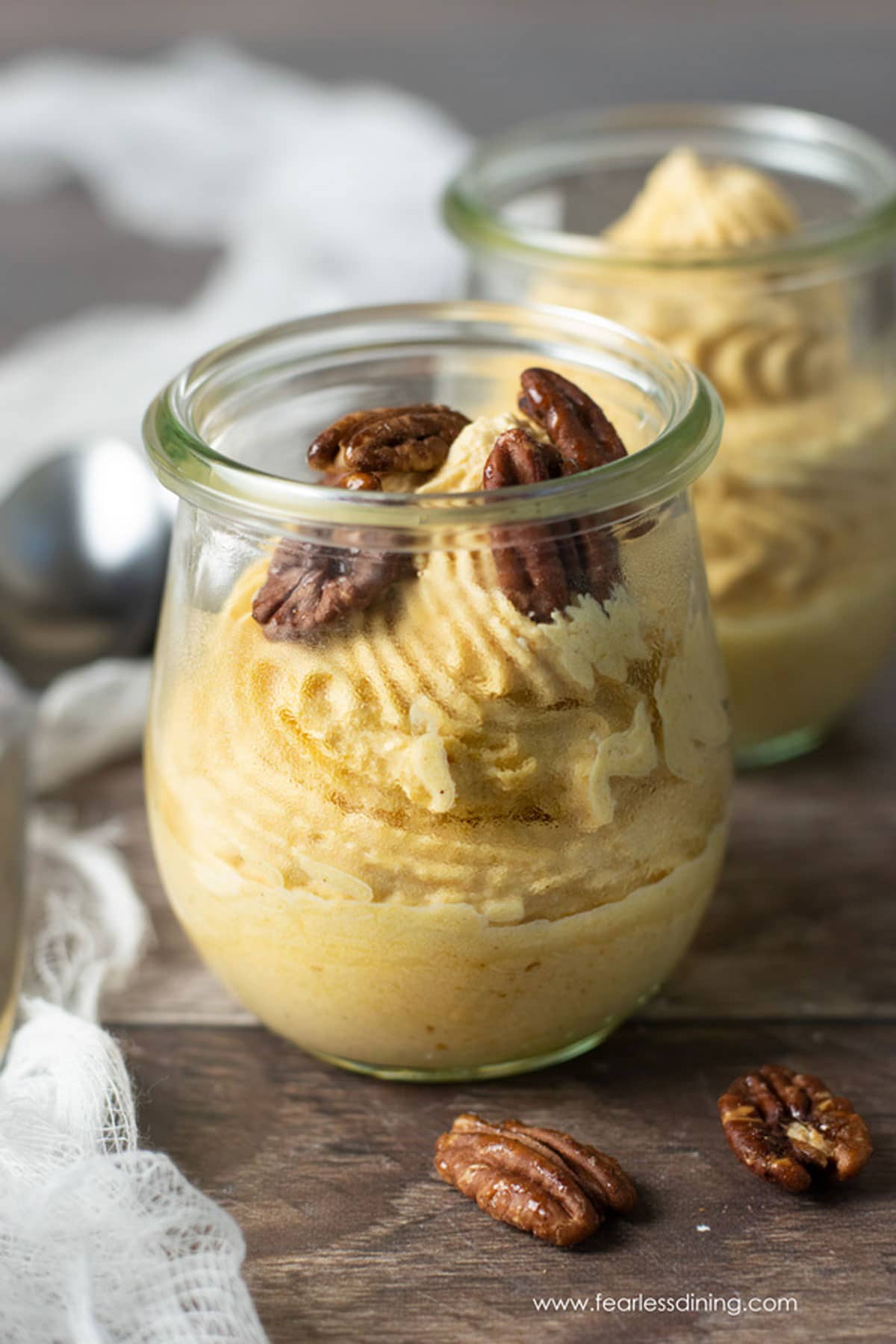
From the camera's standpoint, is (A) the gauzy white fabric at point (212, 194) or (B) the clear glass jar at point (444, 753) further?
(A) the gauzy white fabric at point (212, 194)

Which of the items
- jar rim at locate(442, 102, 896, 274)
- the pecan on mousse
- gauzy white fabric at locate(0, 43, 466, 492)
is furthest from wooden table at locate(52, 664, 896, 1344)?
gauzy white fabric at locate(0, 43, 466, 492)

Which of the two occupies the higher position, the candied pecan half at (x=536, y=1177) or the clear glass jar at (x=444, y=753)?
the clear glass jar at (x=444, y=753)

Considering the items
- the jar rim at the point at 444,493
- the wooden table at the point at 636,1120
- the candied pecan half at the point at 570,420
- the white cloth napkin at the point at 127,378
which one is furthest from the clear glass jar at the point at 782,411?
the white cloth napkin at the point at 127,378

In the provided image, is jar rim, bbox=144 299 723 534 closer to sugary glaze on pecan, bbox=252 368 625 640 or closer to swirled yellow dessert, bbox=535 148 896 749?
sugary glaze on pecan, bbox=252 368 625 640

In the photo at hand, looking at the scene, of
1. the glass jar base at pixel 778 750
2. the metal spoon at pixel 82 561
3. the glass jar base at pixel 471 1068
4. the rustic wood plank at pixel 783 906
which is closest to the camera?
the glass jar base at pixel 471 1068

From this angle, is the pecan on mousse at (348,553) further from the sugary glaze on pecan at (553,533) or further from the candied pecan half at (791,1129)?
the candied pecan half at (791,1129)

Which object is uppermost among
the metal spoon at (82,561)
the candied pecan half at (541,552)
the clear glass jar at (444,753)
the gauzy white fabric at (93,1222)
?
the candied pecan half at (541,552)

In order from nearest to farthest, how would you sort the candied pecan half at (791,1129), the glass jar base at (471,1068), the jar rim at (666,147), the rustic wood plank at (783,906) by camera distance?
the candied pecan half at (791,1129), the glass jar base at (471,1068), the rustic wood plank at (783,906), the jar rim at (666,147)
